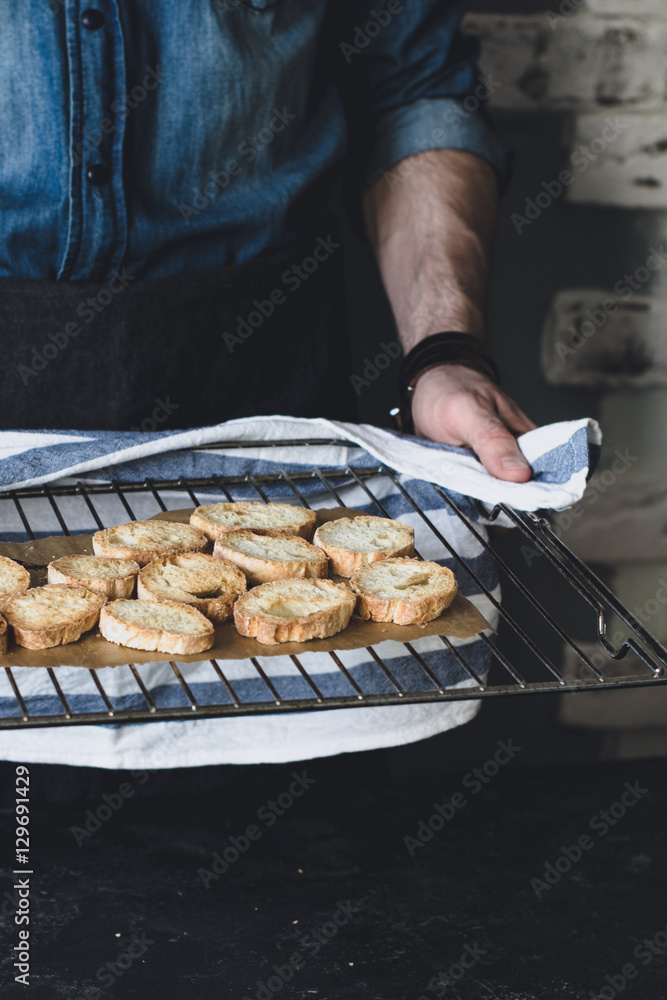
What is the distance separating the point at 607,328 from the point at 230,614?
49.1 inches

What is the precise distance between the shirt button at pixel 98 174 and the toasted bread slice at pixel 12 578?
0.54 metres

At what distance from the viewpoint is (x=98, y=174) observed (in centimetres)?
129

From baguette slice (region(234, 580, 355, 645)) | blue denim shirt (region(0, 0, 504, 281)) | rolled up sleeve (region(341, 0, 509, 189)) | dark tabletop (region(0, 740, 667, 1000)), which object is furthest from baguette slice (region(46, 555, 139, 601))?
rolled up sleeve (region(341, 0, 509, 189))

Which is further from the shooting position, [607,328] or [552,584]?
[552,584]

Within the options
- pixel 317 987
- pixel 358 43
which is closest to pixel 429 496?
pixel 317 987

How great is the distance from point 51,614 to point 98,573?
106mm

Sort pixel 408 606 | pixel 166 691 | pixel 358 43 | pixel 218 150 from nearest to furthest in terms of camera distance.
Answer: pixel 408 606, pixel 166 691, pixel 218 150, pixel 358 43

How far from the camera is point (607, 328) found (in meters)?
1.94

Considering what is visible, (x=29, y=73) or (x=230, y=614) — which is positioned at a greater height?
(x=29, y=73)

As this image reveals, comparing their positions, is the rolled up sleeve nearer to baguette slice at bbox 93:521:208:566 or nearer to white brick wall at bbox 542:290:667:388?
white brick wall at bbox 542:290:667:388

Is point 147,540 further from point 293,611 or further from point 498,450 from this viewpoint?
point 498,450

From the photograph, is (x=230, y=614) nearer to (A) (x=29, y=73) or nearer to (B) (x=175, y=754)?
(B) (x=175, y=754)

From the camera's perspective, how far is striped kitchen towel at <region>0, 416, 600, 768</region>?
1.11m

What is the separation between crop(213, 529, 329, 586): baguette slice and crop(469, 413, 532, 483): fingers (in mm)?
252
